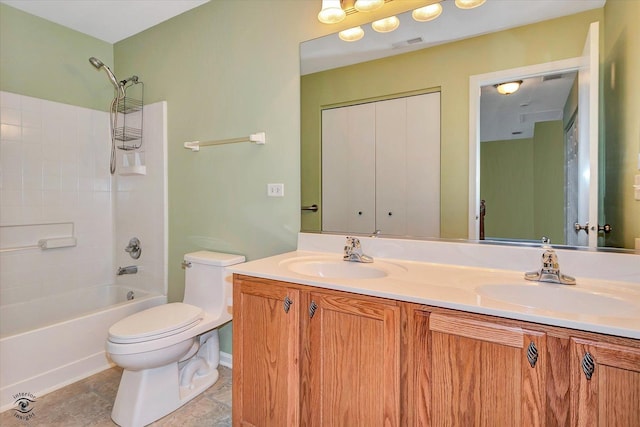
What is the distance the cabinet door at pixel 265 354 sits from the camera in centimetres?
132

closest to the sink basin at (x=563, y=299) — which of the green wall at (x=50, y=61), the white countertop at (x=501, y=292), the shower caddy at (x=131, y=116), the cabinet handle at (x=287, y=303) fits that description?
the white countertop at (x=501, y=292)

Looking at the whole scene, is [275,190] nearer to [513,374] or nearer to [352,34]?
[352,34]

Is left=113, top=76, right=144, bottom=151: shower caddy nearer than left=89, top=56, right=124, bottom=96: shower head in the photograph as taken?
No

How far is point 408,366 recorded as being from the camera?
108cm

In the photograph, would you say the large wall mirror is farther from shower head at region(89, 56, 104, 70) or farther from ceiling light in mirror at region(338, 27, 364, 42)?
shower head at region(89, 56, 104, 70)

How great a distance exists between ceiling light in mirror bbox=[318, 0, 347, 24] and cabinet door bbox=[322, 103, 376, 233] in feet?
1.42

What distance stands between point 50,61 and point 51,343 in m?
2.00

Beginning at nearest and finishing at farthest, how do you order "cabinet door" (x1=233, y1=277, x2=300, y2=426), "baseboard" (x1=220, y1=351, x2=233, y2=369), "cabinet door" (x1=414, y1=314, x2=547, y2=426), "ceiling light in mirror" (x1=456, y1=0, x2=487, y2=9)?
"cabinet door" (x1=414, y1=314, x2=547, y2=426), "cabinet door" (x1=233, y1=277, x2=300, y2=426), "ceiling light in mirror" (x1=456, y1=0, x2=487, y2=9), "baseboard" (x1=220, y1=351, x2=233, y2=369)

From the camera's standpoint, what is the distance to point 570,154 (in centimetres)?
134

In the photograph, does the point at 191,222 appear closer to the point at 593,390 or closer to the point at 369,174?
the point at 369,174

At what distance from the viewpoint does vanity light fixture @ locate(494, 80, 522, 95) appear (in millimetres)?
1417

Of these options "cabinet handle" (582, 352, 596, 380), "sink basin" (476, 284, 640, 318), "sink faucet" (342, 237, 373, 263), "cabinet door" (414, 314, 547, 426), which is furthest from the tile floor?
"cabinet handle" (582, 352, 596, 380)

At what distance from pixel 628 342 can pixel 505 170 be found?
0.82 metres

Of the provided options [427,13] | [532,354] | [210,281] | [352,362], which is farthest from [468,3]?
[210,281]
